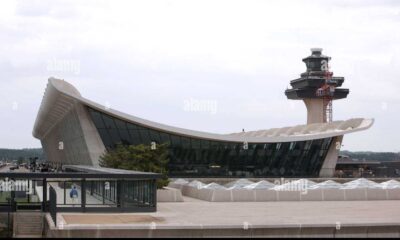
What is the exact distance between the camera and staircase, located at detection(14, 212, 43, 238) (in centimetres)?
2959

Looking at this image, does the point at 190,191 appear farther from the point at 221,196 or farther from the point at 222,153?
the point at 222,153

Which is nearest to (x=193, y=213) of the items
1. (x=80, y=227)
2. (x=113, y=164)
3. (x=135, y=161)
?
(x=80, y=227)

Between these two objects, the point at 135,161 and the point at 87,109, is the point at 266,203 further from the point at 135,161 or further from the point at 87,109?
the point at 87,109

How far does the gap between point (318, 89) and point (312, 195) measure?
7836 cm

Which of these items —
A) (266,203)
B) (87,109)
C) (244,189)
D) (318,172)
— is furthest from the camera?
(318,172)

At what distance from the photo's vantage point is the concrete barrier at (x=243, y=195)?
4147 cm

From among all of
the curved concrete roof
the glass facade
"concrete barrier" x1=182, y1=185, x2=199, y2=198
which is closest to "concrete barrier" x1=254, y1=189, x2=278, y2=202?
"concrete barrier" x1=182, y1=185, x2=199, y2=198

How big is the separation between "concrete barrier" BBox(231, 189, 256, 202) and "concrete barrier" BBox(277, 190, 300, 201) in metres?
1.51

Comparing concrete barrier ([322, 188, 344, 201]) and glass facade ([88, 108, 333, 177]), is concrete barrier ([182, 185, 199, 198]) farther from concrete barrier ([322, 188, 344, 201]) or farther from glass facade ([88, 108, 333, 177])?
glass facade ([88, 108, 333, 177])

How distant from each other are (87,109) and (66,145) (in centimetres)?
Result: 2117

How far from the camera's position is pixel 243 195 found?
41719mm

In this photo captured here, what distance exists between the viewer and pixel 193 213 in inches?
1271

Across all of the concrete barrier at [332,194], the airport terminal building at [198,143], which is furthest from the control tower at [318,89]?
the concrete barrier at [332,194]

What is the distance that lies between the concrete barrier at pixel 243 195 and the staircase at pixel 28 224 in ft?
43.1
